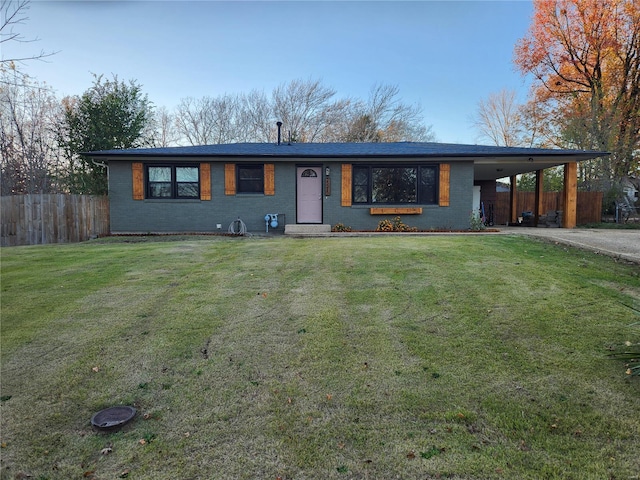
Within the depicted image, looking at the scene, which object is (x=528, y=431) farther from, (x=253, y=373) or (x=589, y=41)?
(x=589, y=41)

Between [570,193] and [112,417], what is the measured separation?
1480cm

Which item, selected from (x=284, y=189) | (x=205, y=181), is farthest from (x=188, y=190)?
(x=284, y=189)

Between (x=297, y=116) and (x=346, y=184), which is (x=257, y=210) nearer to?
(x=346, y=184)

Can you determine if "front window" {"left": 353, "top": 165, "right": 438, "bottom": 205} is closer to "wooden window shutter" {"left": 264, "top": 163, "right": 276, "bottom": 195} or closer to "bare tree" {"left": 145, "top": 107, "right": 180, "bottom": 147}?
"wooden window shutter" {"left": 264, "top": 163, "right": 276, "bottom": 195}

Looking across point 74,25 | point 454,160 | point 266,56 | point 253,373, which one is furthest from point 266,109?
point 253,373

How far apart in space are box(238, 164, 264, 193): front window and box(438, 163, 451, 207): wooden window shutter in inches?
234

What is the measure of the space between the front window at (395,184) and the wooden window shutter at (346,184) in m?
0.25

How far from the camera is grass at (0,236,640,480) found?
2.04m

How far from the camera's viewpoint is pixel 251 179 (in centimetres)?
1262

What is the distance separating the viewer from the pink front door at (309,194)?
41.6 feet

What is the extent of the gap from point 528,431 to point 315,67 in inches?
1045

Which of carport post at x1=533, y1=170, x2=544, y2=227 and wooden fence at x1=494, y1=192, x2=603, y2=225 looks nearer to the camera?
carport post at x1=533, y1=170, x2=544, y2=227

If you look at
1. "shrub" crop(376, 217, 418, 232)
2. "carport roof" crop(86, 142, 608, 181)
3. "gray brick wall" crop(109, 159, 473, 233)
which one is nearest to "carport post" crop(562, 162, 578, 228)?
"carport roof" crop(86, 142, 608, 181)

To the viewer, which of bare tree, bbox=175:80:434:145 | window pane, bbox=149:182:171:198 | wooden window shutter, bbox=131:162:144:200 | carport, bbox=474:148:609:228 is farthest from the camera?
bare tree, bbox=175:80:434:145
